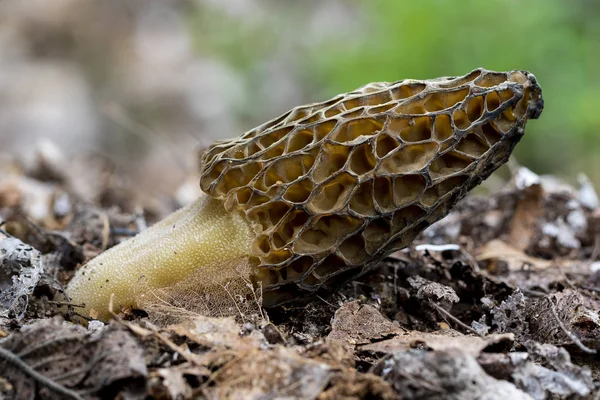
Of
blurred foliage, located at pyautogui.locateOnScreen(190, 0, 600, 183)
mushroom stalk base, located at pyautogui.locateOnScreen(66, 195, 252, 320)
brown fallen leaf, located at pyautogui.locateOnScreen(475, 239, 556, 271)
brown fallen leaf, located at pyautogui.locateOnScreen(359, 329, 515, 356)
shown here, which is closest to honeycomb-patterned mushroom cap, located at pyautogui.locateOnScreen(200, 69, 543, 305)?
mushroom stalk base, located at pyautogui.locateOnScreen(66, 195, 252, 320)

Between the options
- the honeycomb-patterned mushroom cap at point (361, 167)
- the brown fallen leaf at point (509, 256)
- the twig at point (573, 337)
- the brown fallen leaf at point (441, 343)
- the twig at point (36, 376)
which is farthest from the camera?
the brown fallen leaf at point (509, 256)

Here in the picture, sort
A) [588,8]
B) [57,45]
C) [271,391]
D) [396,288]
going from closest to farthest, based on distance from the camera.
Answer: [271,391] < [396,288] < [588,8] < [57,45]

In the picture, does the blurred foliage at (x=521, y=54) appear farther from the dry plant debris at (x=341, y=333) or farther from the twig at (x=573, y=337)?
the twig at (x=573, y=337)

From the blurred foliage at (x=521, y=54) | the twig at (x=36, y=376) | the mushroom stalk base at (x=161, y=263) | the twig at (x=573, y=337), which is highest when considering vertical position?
the blurred foliage at (x=521, y=54)

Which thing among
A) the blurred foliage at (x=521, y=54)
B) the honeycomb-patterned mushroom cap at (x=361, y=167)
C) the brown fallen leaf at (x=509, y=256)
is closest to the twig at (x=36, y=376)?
the honeycomb-patterned mushroom cap at (x=361, y=167)

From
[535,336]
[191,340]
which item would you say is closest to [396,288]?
[535,336]

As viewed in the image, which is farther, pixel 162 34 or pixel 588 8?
pixel 162 34

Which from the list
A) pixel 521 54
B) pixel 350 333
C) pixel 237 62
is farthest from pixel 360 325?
pixel 237 62

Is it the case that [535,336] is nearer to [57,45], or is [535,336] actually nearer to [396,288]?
[396,288]
